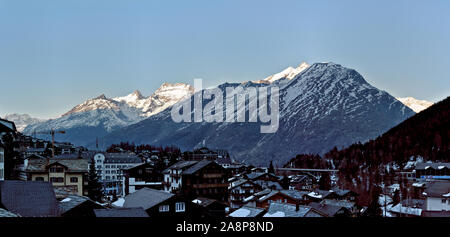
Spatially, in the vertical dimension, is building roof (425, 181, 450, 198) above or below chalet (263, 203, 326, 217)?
below

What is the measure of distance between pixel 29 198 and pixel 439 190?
2722 centimetres

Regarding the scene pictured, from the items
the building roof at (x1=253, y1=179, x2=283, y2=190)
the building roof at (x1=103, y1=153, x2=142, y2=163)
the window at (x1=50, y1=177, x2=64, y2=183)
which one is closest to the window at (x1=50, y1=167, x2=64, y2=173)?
the window at (x1=50, y1=177, x2=64, y2=183)

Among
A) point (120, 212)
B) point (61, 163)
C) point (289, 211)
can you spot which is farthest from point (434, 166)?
point (120, 212)

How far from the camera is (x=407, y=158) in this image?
201ft

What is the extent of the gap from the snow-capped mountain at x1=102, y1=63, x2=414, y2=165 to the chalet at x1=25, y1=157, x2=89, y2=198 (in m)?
82.1

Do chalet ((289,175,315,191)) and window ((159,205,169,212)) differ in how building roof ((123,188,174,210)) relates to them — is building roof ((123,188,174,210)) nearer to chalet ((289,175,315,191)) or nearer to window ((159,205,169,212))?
window ((159,205,169,212))

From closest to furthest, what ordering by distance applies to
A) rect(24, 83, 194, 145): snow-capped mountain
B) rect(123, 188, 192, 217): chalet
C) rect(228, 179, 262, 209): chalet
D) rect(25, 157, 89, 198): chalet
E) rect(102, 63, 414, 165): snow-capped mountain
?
rect(123, 188, 192, 217): chalet
rect(25, 157, 89, 198): chalet
rect(228, 179, 262, 209): chalet
rect(24, 83, 194, 145): snow-capped mountain
rect(102, 63, 414, 165): snow-capped mountain

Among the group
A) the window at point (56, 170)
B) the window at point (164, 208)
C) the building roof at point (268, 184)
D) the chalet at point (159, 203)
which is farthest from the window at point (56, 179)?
the building roof at point (268, 184)

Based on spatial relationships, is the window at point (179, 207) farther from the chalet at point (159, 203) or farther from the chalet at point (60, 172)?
the chalet at point (60, 172)

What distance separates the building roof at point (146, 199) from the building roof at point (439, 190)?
19523mm

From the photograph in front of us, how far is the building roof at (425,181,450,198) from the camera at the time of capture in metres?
27.9

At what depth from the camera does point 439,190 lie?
28531mm
